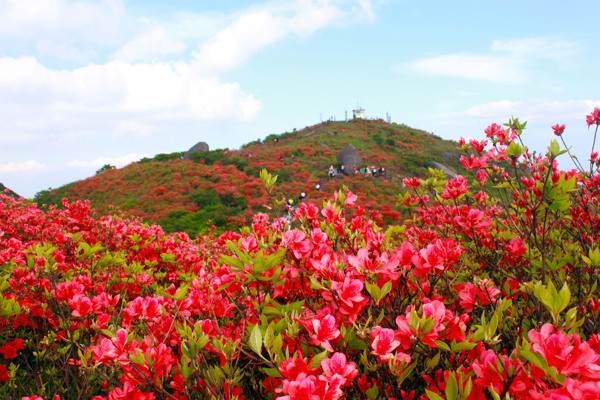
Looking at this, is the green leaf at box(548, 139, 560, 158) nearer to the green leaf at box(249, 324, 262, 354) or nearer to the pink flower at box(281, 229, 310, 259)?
the pink flower at box(281, 229, 310, 259)

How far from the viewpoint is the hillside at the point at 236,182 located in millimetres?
16641

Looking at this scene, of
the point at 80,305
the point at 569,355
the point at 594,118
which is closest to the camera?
the point at 569,355

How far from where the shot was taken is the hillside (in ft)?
54.6

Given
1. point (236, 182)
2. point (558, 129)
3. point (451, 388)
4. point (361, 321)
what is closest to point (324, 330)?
point (361, 321)

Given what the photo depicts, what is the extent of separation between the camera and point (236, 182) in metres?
20.2

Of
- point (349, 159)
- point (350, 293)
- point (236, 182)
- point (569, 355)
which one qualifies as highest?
point (349, 159)

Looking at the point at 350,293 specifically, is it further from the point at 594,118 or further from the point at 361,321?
the point at 594,118

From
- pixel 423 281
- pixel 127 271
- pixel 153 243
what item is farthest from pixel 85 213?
pixel 423 281

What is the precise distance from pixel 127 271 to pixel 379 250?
2.70 meters

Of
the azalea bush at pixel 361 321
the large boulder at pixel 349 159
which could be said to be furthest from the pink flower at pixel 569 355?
the large boulder at pixel 349 159

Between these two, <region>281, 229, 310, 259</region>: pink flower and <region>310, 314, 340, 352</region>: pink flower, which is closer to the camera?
<region>310, 314, 340, 352</region>: pink flower

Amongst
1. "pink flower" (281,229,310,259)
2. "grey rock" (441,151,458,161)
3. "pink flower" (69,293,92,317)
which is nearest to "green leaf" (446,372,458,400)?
"pink flower" (281,229,310,259)

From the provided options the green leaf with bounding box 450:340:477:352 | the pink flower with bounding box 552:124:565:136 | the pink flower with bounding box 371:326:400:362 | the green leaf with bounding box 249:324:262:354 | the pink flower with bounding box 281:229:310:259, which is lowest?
the green leaf with bounding box 450:340:477:352

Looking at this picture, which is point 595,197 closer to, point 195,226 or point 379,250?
point 379,250
